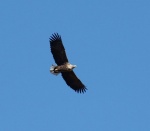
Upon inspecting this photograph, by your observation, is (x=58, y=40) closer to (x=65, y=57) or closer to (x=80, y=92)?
(x=65, y=57)

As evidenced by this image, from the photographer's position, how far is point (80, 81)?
32.3 meters

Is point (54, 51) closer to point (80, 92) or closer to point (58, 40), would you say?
point (58, 40)

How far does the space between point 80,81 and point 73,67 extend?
118cm

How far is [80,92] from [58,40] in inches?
120

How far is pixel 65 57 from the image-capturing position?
102 feet

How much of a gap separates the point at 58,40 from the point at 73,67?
1490 millimetres

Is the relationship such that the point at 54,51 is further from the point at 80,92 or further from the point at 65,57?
the point at 80,92

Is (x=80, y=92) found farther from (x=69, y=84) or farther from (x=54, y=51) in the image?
(x=54, y=51)

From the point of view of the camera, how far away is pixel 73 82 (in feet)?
106

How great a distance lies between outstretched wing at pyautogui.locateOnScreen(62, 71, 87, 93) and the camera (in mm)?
31906

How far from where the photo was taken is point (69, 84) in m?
32.2

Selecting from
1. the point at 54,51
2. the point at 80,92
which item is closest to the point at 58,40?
the point at 54,51

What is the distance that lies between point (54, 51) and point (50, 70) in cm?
96

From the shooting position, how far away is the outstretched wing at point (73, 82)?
3191 cm
